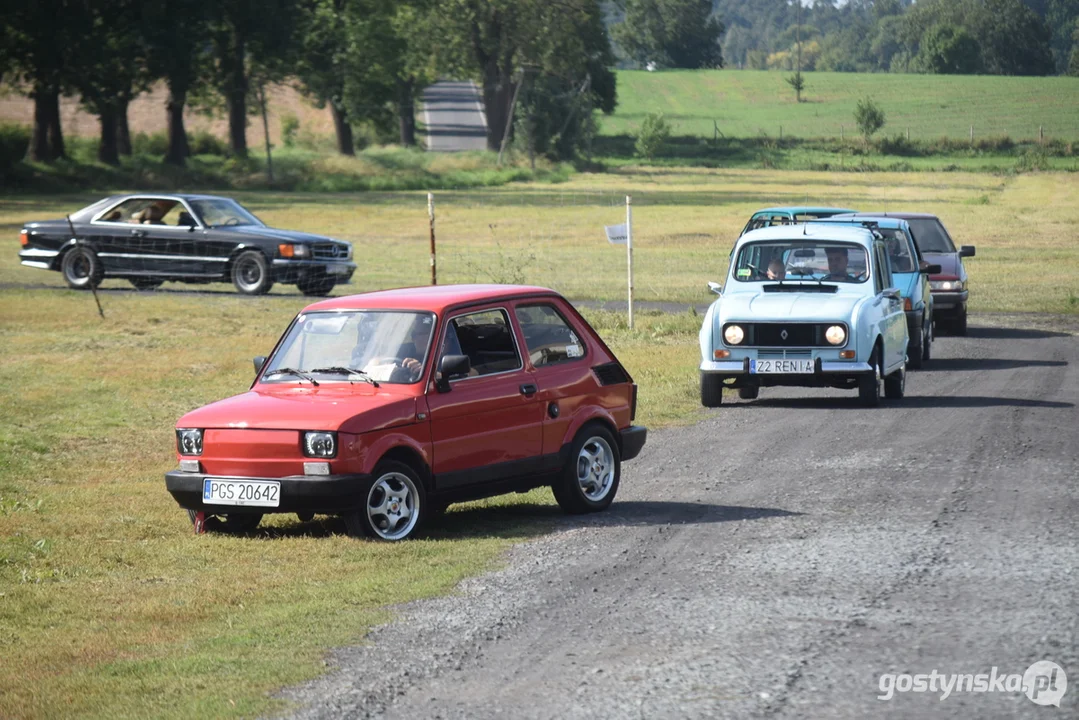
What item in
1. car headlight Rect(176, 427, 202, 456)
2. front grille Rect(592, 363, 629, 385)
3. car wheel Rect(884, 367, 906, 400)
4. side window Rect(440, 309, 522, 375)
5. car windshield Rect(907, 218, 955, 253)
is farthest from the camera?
car windshield Rect(907, 218, 955, 253)

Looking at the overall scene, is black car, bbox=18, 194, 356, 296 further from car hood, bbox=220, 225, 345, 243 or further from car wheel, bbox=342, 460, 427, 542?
car wheel, bbox=342, 460, 427, 542

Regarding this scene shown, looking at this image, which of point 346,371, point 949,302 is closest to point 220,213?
point 949,302

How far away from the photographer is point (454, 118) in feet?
428

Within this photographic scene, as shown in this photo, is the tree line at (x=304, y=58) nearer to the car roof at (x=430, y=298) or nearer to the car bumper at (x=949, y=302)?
the car bumper at (x=949, y=302)

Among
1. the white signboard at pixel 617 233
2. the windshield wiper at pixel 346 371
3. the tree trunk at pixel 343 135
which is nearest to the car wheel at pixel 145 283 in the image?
the white signboard at pixel 617 233

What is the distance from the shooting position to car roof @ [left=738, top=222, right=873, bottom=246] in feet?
55.7

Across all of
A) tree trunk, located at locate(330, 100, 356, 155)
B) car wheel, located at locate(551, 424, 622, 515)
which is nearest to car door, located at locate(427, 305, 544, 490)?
car wheel, located at locate(551, 424, 622, 515)

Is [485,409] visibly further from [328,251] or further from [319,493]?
[328,251]

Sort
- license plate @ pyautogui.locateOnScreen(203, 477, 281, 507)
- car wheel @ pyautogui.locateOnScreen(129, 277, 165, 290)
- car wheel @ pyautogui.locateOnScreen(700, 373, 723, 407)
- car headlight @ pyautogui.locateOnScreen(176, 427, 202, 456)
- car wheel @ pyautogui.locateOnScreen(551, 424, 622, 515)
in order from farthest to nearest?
car wheel @ pyautogui.locateOnScreen(129, 277, 165, 290) < car wheel @ pyautogui.locateOnScreen(700, 373, 723, 407) < car wheel @ pyautogui.locateOnScreen(551, 424, 622, 515) < car headlight @ pyautogui.locateOnScreen(176, 427, 202, 456) < license plate @ pyautogui.locateOnScreen(203, 477, 281, 507)

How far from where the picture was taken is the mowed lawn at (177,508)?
7.04 metres

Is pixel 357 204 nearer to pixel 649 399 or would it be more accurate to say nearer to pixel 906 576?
pixel 649 399

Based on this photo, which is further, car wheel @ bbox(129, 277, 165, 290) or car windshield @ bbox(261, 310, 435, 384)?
car wheel @ bbox(129, 277, 165, 290)

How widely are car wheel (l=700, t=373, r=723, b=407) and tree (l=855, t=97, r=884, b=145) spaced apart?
299 ft

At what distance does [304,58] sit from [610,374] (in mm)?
67201
